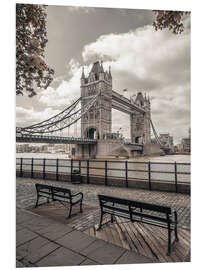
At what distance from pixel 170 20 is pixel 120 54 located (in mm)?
1480

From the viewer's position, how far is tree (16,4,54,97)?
3.37 metres

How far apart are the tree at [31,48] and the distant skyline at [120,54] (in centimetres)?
18

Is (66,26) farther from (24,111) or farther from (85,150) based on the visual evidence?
(85,150)

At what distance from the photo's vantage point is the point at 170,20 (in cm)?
339

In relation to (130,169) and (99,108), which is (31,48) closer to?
(130,169)

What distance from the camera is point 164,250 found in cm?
221

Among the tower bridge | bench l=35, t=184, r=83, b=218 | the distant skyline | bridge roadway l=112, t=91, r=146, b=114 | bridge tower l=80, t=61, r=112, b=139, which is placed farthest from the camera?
the tower bridge

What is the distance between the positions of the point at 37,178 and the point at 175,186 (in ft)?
17.0

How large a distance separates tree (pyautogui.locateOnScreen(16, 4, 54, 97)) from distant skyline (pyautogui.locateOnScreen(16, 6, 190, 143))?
0.61 feet

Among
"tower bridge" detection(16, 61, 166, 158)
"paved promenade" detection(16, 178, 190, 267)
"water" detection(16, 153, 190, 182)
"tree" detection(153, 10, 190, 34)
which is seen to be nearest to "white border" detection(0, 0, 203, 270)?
"paved promenade" detection(16, 178, 190, 267)

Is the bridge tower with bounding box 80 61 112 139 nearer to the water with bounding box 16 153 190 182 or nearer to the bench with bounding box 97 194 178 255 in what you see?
the water with bounding box 16 153 190 182

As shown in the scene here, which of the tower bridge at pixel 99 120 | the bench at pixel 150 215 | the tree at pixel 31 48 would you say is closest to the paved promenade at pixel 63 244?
the bench at pixel 150 215
